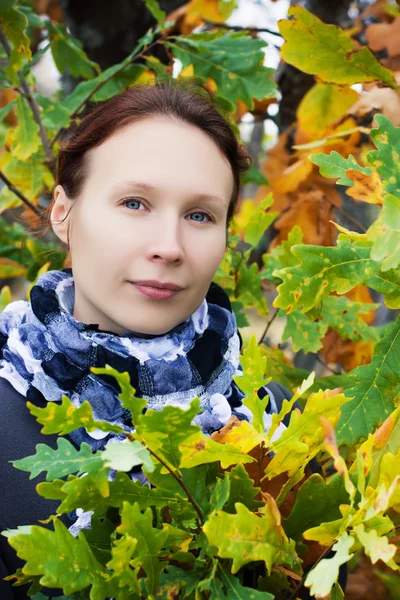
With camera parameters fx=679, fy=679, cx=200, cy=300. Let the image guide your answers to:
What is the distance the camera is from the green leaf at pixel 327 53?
4.03 ft

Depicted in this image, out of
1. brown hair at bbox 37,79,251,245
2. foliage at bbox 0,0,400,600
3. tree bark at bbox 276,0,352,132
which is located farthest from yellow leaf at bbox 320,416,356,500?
tree bark at bbox 276,0,352,132

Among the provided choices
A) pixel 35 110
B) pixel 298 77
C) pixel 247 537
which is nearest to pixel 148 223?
pixel 247 537

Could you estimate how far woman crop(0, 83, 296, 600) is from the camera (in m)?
1.01

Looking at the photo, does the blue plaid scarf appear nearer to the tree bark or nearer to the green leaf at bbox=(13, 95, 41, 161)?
the green leaf at bbox=(13, 95, 41, 161)

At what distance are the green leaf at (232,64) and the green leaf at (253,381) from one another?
104 centimetres

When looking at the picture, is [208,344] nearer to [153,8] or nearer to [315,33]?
[315,33]

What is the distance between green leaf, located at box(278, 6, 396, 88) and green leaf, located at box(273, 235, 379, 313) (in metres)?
0.57

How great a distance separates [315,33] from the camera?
1231 mm

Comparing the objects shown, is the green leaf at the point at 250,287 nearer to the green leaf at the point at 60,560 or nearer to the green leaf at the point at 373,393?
the green leaf at the point at 373,393

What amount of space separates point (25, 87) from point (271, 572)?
4.16ft

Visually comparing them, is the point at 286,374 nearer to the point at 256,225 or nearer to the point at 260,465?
the point at 256,225

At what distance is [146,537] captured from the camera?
2.10 ft

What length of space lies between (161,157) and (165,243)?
5.5 inches

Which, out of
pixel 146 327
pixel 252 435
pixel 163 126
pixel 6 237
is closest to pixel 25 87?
pixel 6 237
